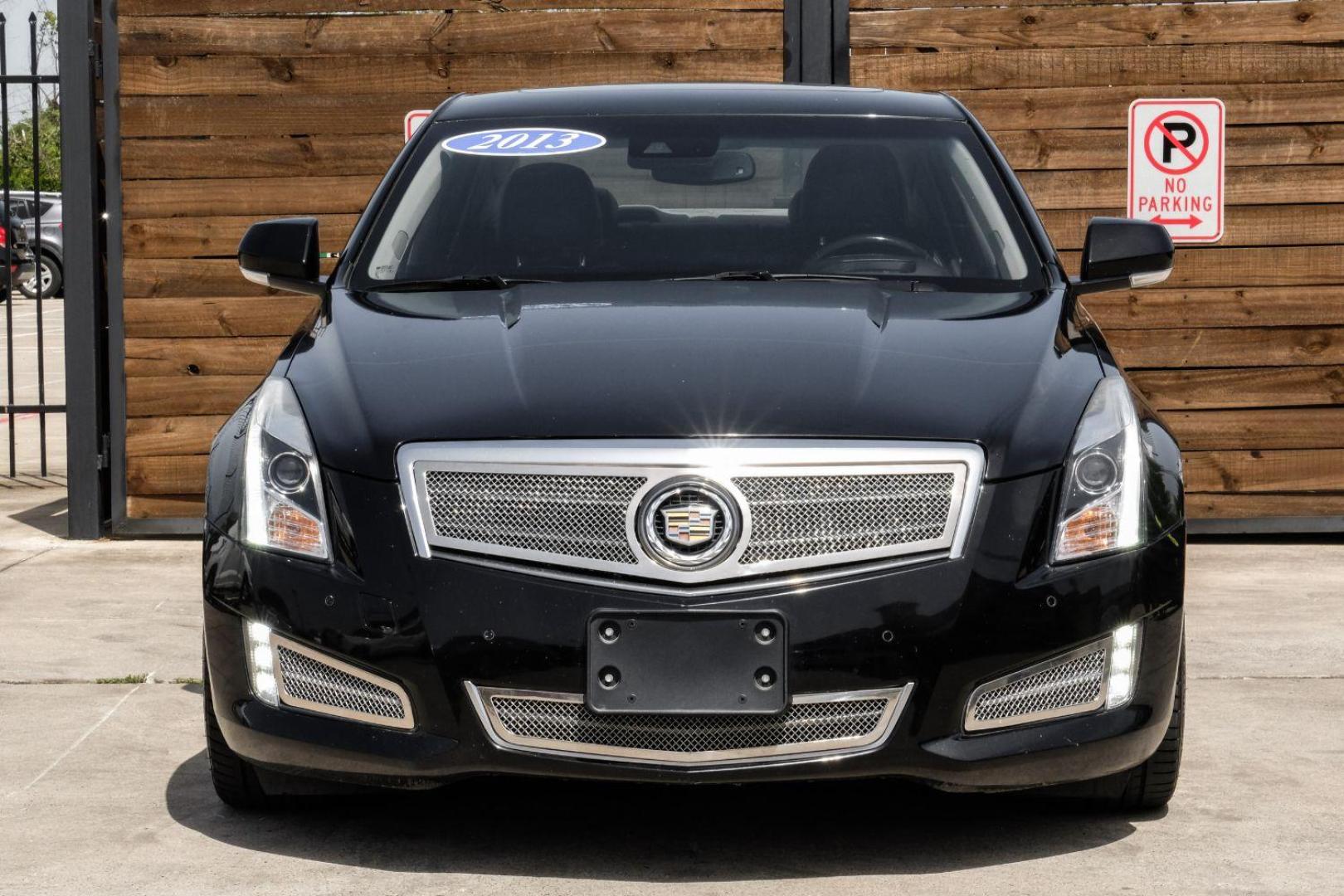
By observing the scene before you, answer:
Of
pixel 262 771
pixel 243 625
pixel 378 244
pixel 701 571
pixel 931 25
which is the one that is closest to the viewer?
pixel 701 571

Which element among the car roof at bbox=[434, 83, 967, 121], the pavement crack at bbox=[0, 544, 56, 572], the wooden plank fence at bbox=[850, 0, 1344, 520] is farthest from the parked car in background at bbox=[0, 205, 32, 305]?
the car roof at bbox=[434, 83, 967, 121]

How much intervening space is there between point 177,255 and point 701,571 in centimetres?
548

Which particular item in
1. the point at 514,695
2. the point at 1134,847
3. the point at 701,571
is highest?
the point at 701,571

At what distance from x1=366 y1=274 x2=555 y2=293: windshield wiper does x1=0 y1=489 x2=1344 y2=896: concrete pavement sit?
1089 mm

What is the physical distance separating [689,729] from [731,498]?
41 cm

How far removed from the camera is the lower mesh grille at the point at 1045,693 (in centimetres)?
366

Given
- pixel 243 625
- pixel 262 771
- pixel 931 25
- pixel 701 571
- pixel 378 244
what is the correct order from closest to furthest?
pixel 701 571
pixel 243 625
pixel 262 771
pixel 378 244
pixel 931 25

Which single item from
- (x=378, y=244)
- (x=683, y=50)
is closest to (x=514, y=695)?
(x=378, y=244)

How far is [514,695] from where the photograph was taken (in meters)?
3.62

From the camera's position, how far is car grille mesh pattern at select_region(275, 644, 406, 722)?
370cm

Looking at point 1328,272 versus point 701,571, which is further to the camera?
point 1328,272

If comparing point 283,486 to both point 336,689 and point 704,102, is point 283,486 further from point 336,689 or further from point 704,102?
point 704,102

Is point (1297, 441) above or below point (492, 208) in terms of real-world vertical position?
below

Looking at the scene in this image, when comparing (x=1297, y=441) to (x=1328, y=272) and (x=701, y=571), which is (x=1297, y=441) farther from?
(x=701, y=571)
